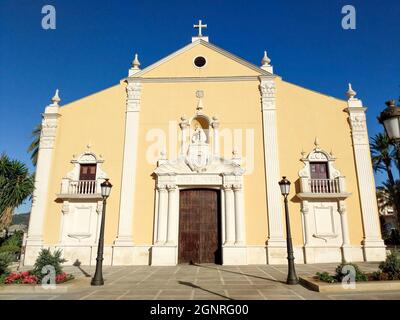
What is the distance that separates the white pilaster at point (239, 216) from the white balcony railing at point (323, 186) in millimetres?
2979

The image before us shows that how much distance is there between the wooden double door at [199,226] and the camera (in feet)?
45.2

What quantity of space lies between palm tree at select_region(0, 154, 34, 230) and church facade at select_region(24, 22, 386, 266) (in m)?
1.19

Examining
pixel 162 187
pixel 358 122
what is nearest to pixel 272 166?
pixel 358 122

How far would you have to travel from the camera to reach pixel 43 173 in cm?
1475

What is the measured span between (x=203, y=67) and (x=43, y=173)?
33.5 feet

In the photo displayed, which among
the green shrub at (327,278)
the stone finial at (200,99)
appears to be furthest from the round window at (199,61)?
the green shrub at (327,278)

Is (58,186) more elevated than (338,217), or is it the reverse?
(58,186)

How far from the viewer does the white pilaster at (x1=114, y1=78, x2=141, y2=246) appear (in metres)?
14.0

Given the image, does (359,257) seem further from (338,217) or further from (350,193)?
(350,193)

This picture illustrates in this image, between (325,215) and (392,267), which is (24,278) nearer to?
(392,267)
